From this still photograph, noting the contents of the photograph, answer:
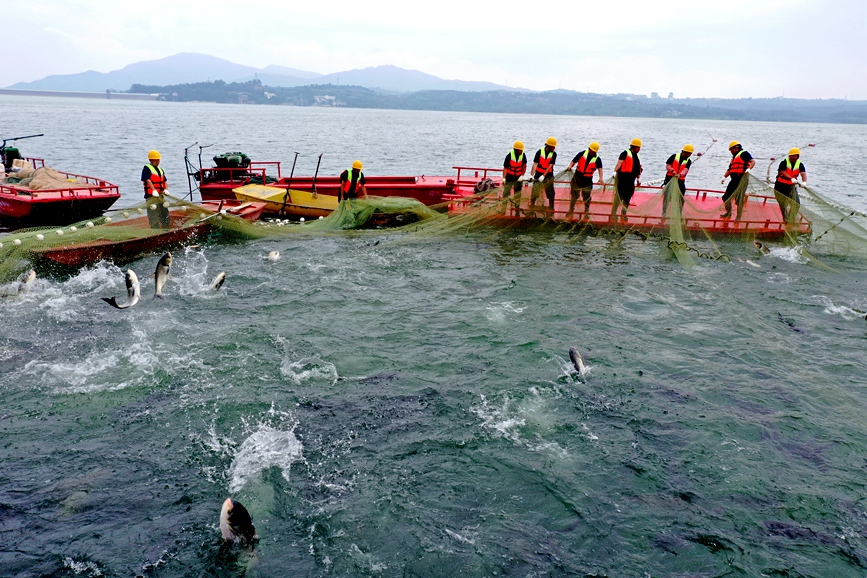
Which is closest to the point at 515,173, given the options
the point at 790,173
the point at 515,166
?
the point at 515,166

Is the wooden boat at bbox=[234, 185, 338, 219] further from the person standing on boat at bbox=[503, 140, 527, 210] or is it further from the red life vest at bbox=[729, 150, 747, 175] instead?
the red life vest at bbox=[729, 150, 747, 175]

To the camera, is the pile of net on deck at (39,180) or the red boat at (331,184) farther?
the red boat at (331,184)

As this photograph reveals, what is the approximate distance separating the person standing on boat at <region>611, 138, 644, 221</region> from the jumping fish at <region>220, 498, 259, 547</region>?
43.0 feet

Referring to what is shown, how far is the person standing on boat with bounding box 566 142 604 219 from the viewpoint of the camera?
1595 cm

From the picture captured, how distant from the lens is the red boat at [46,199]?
693 inches

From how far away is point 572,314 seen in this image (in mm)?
11781

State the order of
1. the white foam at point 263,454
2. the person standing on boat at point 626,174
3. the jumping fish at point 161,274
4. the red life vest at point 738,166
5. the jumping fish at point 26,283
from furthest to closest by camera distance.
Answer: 1. the red life vest at point 738,166
2. the person standing on boat at point 626,174
3. the jumping fish at point 26,283
4. the jumping fish at point 161,274
5. the white foam at point 263,454

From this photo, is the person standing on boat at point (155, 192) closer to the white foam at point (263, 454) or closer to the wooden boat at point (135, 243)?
the wooden boat at point (135, 243)

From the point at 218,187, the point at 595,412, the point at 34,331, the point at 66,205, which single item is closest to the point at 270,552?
the point at 595,412

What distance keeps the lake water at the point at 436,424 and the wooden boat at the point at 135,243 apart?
50cm

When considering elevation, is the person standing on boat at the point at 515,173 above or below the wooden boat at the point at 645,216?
above

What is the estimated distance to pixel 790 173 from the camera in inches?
625

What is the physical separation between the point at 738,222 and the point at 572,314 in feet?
26.2

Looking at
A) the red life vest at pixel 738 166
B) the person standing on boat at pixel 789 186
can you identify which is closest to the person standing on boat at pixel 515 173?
the red life vest at pixel 738 166
